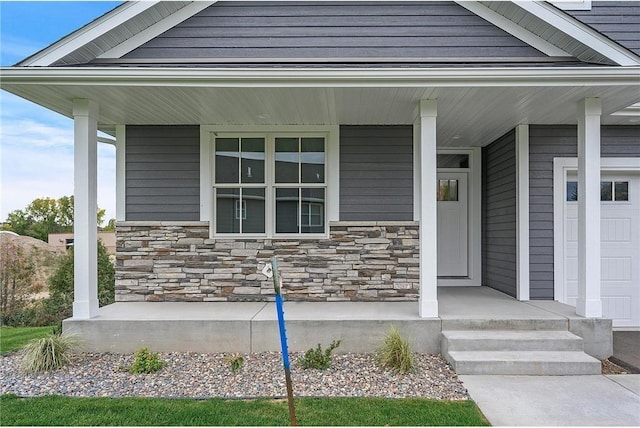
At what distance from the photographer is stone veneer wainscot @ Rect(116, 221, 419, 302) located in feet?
19.5

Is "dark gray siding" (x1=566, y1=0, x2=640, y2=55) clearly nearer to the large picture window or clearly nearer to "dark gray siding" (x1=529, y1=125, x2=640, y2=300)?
"dark gray siding" (x1=529, y1=125, x2=640, y2=300)

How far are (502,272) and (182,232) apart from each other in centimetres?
494

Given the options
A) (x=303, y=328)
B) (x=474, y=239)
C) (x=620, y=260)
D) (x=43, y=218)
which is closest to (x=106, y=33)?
(x=303, y=328)

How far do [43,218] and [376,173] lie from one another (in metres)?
11.1

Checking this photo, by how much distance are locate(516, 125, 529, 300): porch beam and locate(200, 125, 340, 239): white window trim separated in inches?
103

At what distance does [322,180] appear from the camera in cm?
605

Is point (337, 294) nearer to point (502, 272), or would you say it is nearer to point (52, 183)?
point (502, 272)

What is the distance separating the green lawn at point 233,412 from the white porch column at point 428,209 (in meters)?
1.46

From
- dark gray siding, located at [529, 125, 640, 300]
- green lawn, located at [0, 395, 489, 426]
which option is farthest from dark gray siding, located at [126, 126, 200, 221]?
dark gray siding, located at [529, 125, 640, 300]

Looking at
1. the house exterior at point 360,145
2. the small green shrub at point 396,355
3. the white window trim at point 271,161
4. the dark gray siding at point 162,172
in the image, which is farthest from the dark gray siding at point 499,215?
the dark gray siding at point 162,172

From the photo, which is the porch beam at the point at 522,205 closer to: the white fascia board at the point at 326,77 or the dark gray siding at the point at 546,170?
the dark gray siding at the point at 546,170

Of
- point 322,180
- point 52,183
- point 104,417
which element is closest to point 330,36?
point 322,180

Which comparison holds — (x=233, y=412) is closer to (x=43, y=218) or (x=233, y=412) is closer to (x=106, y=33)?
(x=106, y=33)

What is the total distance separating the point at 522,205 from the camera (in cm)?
587
